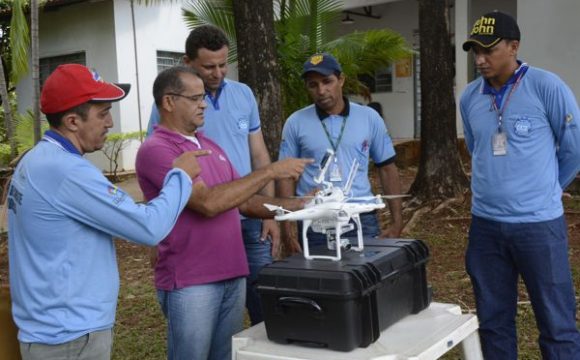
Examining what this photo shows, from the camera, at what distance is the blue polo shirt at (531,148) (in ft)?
9.85

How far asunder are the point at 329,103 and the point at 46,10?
437 inches

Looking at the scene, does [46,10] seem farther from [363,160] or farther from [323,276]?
[323,276]

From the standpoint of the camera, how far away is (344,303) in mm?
2094

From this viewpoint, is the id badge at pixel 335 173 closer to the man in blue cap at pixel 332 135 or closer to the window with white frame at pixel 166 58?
the man in blue cap at pixel 332 135

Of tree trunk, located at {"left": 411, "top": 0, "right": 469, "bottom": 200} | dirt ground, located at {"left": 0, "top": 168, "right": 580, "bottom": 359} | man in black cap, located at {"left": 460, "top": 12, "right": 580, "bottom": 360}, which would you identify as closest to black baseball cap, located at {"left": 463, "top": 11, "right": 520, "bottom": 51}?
man in black cap, located at {"left": 460, "top": 12, "right": 580, "bottom": 360}

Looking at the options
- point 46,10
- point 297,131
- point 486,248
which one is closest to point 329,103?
point 297,131

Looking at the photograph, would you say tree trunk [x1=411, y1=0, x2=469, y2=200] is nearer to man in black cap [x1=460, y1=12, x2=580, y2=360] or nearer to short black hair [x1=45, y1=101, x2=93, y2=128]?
man in black cap [x1=460, y1=12, x2=580, y2=360]

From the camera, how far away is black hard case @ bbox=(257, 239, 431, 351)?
2.11m

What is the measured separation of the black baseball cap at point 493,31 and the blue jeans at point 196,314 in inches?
58.3

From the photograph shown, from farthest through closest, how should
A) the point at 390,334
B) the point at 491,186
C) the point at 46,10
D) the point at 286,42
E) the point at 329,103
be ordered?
the point at 46,10, the point at 286,42, the point at 329,103, the point at 491,186, the point at 390,334

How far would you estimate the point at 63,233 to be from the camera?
6.67 ft

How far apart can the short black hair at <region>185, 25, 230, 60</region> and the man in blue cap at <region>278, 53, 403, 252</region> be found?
18.9 inches

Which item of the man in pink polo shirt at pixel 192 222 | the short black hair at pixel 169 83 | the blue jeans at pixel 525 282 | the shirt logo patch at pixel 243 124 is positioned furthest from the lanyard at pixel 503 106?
→ the short black hair at pixel 169 83

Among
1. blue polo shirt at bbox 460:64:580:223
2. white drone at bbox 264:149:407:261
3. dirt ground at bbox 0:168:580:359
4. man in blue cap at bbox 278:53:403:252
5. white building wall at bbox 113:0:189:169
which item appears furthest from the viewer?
white building wall at bbox 113:0:189:169
